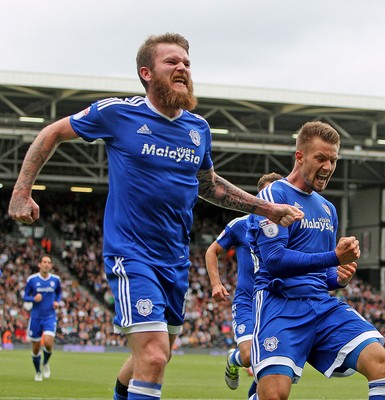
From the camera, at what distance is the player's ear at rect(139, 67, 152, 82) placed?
6469 mm

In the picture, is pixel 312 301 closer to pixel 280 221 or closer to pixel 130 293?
pixel 280 221

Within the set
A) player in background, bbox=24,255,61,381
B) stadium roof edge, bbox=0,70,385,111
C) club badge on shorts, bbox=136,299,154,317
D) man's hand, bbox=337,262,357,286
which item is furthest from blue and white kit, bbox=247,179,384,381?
stadium roof edge, bbox=0,70,385,111

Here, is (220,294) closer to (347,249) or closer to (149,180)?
(347,249)

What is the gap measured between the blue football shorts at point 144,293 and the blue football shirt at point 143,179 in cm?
7

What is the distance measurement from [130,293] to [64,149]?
3595 cm

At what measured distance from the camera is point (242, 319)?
10289mm

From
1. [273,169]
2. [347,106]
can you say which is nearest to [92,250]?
[273,169]

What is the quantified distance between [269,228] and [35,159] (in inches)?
70.3

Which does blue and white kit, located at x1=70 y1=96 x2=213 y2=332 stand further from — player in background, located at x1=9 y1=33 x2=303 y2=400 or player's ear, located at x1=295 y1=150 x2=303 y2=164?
player's ear, located at x1=295 y1=150 x2=303 y2=164

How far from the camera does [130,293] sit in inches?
239

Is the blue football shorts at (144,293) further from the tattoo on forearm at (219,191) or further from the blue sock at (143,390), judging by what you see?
the tattoo on forearm at (219,191)

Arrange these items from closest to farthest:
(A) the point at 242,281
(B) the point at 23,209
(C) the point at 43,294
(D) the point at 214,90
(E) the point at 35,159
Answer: (B) the point at 23,209 → (E) the point at 35,159 → (A) the point at 242,281 → (C) the point at 43,294 → (D) the point at 214,90

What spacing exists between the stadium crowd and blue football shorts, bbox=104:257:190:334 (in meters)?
28.9

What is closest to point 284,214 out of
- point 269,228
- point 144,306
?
point 269,228
